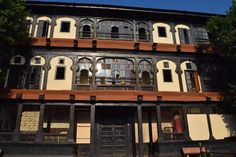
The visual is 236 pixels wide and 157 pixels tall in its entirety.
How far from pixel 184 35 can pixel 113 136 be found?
1030 centimetres

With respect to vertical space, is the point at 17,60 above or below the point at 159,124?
above

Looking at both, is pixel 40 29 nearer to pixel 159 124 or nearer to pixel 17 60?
pixel 17 60

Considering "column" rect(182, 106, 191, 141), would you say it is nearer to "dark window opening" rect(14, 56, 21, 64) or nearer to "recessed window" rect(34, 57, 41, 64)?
"recessed window" rect(34, 57, 41, 64)

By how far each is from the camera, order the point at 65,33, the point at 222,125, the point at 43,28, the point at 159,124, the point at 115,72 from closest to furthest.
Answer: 1. the point at 159,124
2. the point at 222,125
3. the point at 115,72
4. the point at 65,33
5. the point at 43,28

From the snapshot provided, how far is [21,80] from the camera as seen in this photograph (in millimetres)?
16172

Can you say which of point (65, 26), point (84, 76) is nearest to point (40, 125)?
point (84, 76)

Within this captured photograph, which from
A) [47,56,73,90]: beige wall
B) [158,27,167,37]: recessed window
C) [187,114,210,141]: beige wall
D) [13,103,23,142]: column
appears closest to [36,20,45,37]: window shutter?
→ [47,56,73,90]: beige wall

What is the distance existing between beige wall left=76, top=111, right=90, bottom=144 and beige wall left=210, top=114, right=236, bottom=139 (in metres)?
9.00

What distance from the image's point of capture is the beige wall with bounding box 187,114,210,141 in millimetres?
16344

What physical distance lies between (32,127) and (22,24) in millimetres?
6986

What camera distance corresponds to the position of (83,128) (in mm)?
16625

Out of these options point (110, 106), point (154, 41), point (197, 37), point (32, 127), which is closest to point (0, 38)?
point (32, 127)

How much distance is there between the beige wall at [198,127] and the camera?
1634cm

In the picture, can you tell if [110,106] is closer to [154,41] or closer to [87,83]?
[87,83]
